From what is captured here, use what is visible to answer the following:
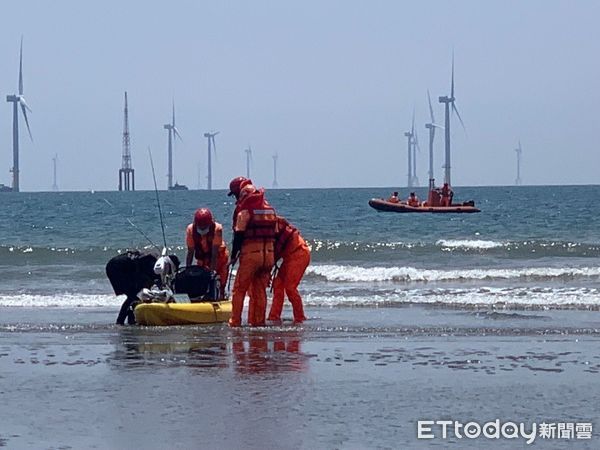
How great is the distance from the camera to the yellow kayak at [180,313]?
13250mm

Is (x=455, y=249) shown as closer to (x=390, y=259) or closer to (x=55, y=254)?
(x=390, y=259)

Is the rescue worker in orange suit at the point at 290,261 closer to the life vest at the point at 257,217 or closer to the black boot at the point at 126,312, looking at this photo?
the life vest at the point at 257,217

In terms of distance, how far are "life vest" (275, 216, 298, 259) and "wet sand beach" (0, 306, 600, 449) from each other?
2.81 feet

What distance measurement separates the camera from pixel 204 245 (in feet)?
44.5

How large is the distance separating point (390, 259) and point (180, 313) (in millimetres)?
16073

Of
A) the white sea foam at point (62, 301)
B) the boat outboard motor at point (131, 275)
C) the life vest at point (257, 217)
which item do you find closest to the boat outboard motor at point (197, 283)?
the boat outboard motor at point (131, 275)

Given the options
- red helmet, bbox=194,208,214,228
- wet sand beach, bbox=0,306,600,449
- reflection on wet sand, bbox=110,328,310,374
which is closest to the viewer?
wet sand beach, bbox=0,306,600,449

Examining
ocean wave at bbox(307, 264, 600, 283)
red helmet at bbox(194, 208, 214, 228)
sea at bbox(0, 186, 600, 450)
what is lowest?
ocean wave at bbox(307, 264, 600, 283)

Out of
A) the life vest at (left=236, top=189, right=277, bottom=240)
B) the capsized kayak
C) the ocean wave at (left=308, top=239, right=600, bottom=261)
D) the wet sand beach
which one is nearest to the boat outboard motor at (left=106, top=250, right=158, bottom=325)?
the wet sand beach

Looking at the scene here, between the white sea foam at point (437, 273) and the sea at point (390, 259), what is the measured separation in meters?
0.02

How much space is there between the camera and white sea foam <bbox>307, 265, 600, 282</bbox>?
76.3 feet

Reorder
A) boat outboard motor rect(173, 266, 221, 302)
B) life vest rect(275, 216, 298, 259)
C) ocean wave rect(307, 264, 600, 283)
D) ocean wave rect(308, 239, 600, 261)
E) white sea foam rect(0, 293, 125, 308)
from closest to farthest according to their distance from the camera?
boat outboard motor rect(173, 266, 221, 302) < life vest rect(275, 216, 298, 259) < white sea foam rect(0, 293, 125, 308) < ocean wave rect(307, 264, 600, 283) < ocean wave rect(308, 239, 600, 261)

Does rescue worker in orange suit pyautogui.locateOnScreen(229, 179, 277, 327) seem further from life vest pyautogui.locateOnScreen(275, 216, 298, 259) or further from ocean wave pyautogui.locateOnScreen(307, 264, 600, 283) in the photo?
ocean wave pyautogui.locateOnScreen(307, 264, 600, 283)

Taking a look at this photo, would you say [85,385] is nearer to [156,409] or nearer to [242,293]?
[156,409]
